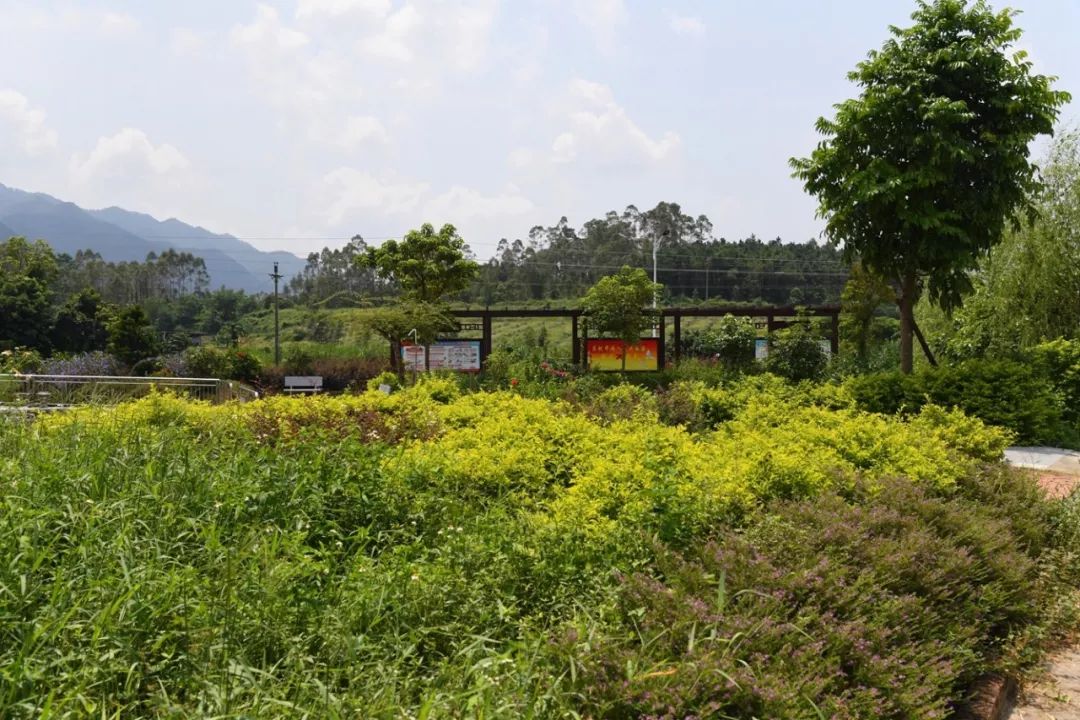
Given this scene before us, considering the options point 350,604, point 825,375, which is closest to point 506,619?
point 350,604

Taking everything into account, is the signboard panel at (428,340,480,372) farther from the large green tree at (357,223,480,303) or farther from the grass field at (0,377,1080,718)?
the grass field at (0,377,1080,718)

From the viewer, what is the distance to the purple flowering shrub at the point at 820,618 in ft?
6.84

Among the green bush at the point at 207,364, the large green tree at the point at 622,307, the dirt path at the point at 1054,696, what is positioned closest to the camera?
the dirt path at the point at 1054,696

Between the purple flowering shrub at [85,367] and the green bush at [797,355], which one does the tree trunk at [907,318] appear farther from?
the purple flowering shrub at [85,367]

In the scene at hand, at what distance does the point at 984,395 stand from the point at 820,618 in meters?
7.86

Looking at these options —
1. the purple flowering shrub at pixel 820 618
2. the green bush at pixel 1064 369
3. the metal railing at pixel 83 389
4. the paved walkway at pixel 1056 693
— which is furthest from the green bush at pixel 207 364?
the paved walkway at pixel 1056 693

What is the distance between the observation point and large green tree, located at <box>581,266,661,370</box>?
17.0 meters

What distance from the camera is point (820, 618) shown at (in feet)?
8.24

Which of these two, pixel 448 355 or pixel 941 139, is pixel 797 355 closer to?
pixel 941 139

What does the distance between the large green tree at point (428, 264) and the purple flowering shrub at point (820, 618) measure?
53.7ft

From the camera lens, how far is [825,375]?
594 inches

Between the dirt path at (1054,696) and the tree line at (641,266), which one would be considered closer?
the dirt path at (1054,696)

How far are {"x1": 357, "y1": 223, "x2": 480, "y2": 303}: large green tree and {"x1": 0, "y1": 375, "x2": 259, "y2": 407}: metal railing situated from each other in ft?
24.8

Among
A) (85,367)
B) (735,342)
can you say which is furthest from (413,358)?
(85,367)
